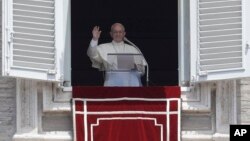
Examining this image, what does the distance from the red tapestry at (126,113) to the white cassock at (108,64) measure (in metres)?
0.37

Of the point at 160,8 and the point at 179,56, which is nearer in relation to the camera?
the point at 179,56

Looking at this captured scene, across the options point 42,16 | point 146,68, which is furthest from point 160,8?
point 42,16

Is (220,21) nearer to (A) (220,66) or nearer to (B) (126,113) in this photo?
(A) (220,66)

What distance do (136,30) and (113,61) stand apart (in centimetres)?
206

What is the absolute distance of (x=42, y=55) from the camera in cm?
1470

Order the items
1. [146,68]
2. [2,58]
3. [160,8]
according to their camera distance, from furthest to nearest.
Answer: [160,8]
[146,68]
[2,58]

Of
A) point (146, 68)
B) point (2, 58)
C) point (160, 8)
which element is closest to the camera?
point (2, 58)

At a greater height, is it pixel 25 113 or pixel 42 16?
pixel 42 16

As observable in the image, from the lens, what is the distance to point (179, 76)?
15.0 m

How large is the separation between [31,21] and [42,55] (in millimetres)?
339

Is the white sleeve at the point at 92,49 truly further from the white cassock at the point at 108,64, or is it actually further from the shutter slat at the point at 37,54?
the shutter slat at the point at 37,54

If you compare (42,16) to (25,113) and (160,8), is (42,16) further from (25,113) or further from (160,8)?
(160,8)

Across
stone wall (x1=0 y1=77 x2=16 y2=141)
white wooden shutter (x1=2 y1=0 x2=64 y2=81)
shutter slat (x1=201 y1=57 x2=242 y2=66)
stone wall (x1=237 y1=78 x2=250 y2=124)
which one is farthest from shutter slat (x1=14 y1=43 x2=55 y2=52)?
stone wall (x1=237 y1=78 x2=250 y2=124)

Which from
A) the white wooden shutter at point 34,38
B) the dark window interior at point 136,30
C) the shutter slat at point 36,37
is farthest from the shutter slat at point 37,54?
the dark window interior at point 136,30
